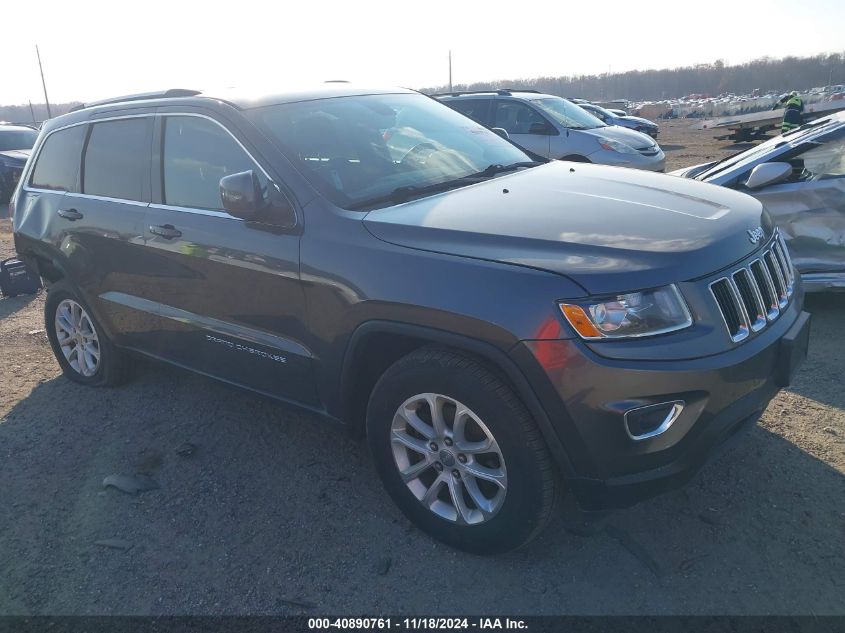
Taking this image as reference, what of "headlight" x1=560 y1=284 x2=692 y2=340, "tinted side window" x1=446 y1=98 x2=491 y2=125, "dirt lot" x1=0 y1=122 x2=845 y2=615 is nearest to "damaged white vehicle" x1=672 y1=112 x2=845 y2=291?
"dirt lot" x1=0 y1=122 x2=845 y2=615

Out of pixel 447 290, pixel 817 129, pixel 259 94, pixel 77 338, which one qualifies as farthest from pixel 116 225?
pixel 817 129

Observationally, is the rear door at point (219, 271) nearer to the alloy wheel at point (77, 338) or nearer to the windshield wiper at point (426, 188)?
the windshield wiper at point (426, 188)

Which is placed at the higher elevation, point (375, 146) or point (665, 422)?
point (375, 146)

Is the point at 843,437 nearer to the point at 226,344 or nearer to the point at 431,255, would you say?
the point at 431,255

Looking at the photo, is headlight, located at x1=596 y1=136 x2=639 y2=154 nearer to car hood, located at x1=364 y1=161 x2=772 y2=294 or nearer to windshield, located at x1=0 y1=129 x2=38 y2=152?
car hood, located at x1=364 y1=161 x2=772 y2=294

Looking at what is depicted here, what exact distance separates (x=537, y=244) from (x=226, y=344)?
5.94 feet

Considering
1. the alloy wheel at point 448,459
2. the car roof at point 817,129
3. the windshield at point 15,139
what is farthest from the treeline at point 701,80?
the alloy wheel at point 448,459

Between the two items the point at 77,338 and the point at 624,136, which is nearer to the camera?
the point at 77,338

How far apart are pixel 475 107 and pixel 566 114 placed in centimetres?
150

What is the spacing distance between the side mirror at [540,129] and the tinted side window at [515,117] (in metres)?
0.08

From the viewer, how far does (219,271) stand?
342 cm

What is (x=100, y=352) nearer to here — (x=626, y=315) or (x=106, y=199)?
(x=106, y=199)

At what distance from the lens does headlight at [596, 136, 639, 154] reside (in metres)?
10.4

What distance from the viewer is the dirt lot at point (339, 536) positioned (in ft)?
8.87
